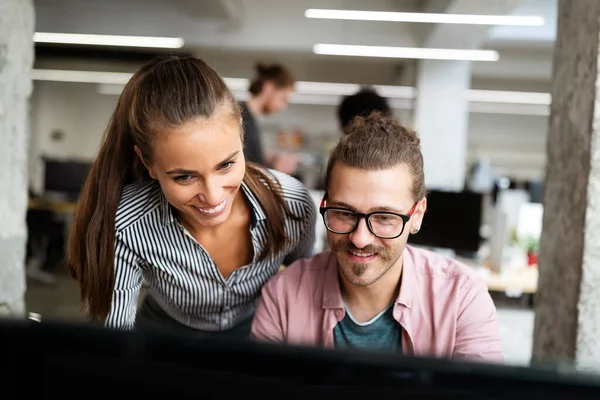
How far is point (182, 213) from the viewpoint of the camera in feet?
4.99

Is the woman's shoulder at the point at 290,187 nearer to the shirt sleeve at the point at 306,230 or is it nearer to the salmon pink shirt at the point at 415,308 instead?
the shirt sleeve at the point at 306,230

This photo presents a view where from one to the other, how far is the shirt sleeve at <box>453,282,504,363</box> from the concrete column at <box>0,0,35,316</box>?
4.72ft

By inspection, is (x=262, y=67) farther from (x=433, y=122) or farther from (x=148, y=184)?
(x=433, y=122)

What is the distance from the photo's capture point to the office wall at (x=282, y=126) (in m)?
11.6

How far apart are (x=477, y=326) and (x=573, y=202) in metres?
0.59

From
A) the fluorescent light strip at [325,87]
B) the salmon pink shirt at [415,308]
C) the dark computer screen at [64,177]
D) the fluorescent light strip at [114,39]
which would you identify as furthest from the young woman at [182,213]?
the fluorescent light strip at [325,87]

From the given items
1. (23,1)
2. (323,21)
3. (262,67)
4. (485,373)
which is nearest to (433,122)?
(323,21)

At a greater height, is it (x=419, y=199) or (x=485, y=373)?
(x=419, y=199)

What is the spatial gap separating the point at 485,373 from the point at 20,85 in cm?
198

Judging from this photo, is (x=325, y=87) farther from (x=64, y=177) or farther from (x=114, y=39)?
(x=64, y=177)

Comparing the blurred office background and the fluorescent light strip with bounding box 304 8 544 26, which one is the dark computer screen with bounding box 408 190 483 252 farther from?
the fluorescent light strip with bounding box 304 8 544 26

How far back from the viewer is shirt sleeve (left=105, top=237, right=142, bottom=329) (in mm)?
1418

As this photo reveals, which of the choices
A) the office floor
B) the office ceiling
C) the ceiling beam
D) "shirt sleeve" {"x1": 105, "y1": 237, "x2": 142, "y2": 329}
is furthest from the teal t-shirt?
the office ceiling

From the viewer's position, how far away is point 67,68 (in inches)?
412
